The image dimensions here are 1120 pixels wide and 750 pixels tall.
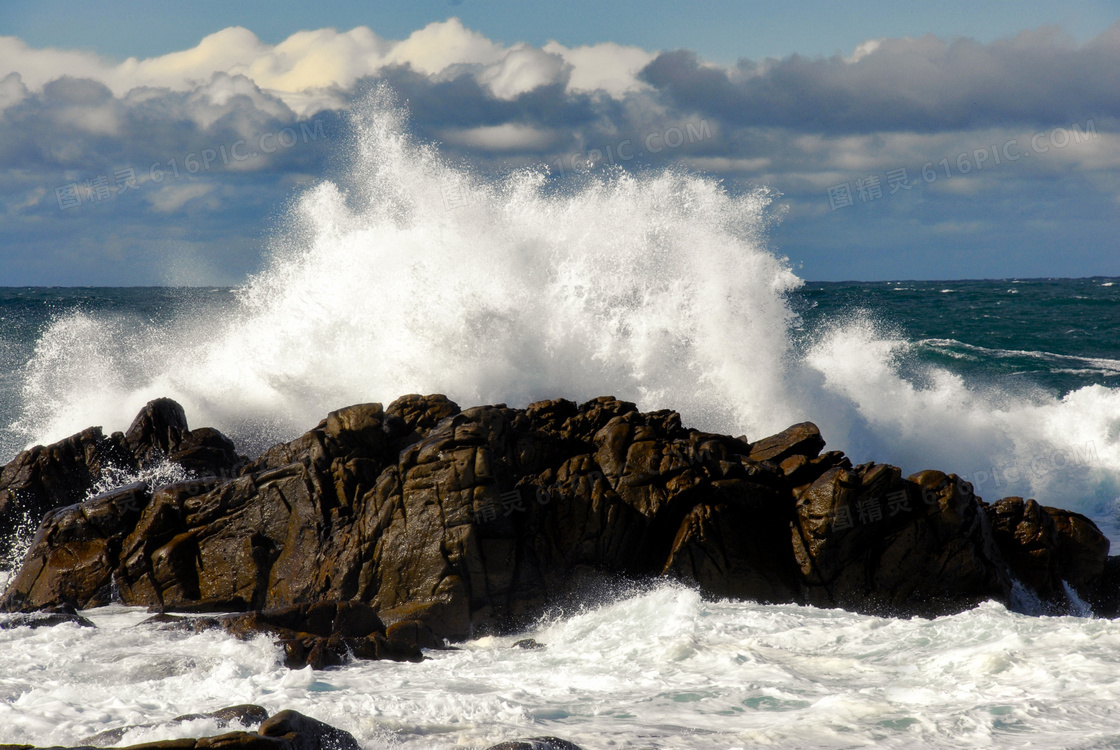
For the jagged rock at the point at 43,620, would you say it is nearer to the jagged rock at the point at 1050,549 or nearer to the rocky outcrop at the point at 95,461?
the rocky outcrop at the point at 95,461

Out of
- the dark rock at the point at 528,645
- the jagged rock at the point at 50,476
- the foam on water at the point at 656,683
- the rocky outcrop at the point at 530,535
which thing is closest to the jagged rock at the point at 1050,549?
the rocky outcrop at the point at 530,535

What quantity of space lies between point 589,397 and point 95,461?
308 inches

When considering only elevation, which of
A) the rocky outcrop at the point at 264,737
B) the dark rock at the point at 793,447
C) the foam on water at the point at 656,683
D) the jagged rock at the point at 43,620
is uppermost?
the dark rock at the point at 793,447

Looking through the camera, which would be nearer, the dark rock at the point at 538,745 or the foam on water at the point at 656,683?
the dark rock at the point at 538,745

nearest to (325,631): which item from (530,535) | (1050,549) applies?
(530,535)

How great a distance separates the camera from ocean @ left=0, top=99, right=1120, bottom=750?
6.74m

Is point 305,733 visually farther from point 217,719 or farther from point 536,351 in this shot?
point 536,351

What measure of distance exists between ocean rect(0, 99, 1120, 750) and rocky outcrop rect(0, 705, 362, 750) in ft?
0.79

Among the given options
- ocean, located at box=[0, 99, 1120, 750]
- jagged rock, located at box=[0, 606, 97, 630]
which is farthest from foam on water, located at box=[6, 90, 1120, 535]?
jagged rock, located at box=[0, 606, 97, 630]

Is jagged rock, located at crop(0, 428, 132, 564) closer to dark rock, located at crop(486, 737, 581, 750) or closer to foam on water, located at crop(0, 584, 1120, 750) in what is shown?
foam on water, located at crop(0, 584, 1120, 750)

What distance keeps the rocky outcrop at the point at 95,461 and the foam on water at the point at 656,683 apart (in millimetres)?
4289

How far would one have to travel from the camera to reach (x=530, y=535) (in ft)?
33.4

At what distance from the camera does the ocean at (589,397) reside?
6.74 meters

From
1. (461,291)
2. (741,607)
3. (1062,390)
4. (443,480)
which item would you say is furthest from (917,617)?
(1062,390)
